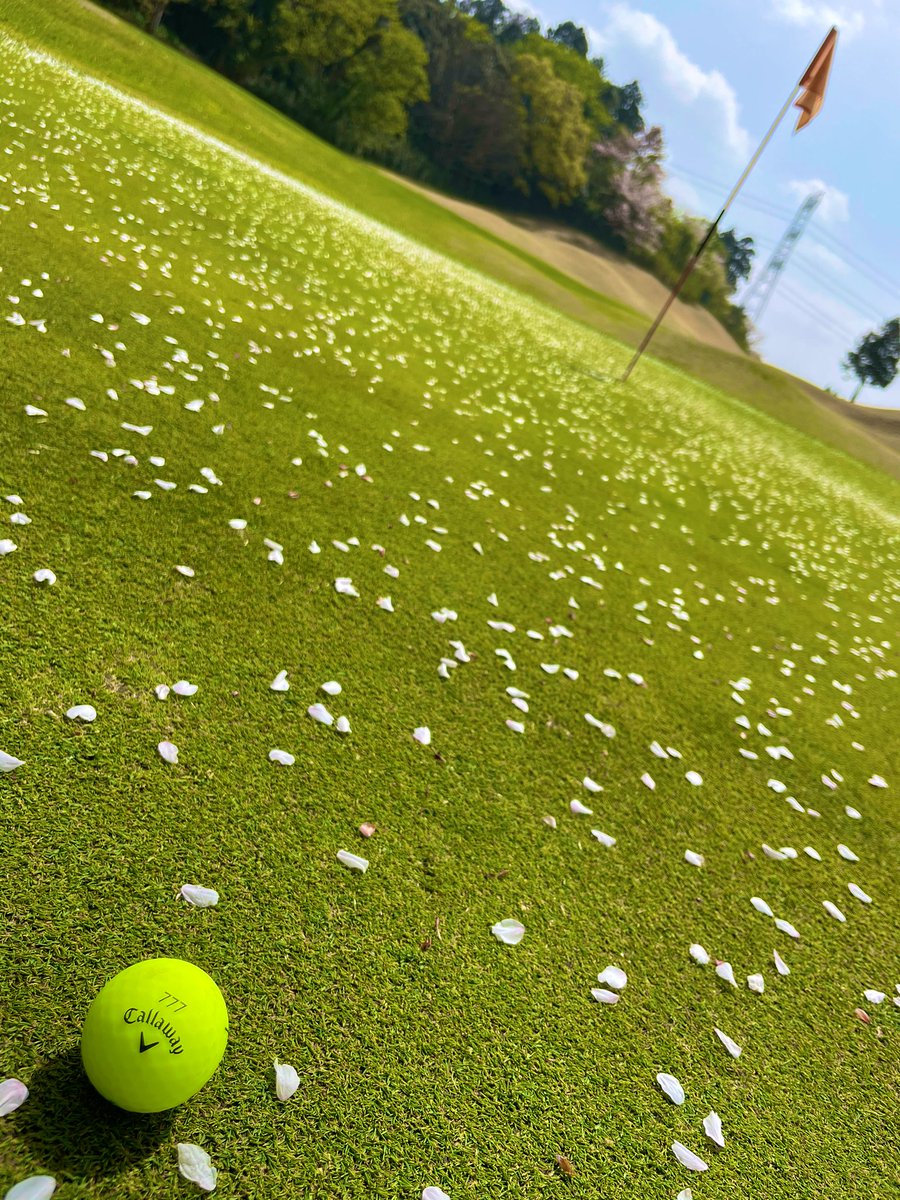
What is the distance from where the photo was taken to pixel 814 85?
10.8 meters

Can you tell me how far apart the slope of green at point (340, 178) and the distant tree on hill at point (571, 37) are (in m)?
70.2

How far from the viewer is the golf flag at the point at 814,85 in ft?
34.6

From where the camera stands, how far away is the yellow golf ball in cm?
155

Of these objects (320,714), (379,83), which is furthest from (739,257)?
(320,714)

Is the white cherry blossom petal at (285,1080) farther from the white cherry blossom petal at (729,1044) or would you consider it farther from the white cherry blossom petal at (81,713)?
Result: the white cherry blossom petal at (729,1044)

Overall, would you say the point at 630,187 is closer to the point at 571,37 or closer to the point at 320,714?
the point at 571,37

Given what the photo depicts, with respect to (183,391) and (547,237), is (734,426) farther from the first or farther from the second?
(547,237)

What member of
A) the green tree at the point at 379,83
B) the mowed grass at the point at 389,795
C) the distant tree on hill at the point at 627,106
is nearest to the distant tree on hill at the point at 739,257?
the distant tree on hill at the point at 627,106

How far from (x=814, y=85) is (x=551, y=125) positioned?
4719 centimetres

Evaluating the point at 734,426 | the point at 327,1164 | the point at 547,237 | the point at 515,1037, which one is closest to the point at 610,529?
the point at 515,1037

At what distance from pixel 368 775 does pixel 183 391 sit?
3.75 meters

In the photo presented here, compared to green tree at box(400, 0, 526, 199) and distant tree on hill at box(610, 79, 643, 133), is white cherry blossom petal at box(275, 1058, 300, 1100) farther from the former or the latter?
distant tree on hill at box(610, 79, 643, 133)

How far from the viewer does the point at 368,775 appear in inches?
114

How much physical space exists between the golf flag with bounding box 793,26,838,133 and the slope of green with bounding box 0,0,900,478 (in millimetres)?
14701
